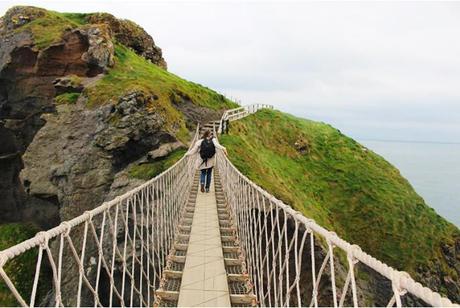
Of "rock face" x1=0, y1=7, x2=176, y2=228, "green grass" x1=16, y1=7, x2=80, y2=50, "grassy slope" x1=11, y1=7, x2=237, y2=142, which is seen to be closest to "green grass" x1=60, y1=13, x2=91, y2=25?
"grassy slope" x1=11, y1=7, x2=237, y2=142

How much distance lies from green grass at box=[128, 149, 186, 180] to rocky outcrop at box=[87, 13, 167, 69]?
20920 mm

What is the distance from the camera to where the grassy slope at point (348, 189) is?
22.6m

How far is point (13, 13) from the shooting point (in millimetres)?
27312

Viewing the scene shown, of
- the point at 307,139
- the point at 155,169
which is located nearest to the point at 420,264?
the point at 307,139

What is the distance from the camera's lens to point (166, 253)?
6.43m

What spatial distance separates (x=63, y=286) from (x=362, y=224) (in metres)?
18.7

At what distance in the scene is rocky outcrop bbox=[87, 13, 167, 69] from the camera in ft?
106

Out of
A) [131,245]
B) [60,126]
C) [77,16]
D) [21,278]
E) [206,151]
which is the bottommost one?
[21,278]

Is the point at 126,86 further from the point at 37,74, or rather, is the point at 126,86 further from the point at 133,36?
the point at 133,36

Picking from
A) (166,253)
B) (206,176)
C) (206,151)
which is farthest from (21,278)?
(166,253)

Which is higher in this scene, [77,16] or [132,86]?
[77,16]

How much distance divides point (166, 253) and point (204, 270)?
1213 mm

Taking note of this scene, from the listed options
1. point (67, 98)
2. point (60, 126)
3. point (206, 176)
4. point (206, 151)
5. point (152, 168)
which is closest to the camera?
point (206, 151)

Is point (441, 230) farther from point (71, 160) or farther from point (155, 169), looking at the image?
point (71, 160)
